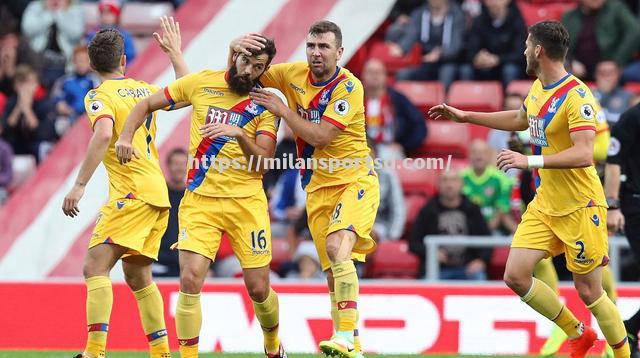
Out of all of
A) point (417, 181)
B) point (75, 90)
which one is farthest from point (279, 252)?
point (75, 90)

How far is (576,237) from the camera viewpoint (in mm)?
9086

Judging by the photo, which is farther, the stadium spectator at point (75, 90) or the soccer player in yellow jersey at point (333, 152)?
the stadium spectator at point (75, 90)

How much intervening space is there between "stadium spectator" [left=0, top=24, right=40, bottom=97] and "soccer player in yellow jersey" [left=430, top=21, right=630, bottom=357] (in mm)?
8816

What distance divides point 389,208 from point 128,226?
190 inches

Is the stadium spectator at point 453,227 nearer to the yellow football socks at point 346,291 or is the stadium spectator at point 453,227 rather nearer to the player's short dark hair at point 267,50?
the yellow football socks at point 346,291

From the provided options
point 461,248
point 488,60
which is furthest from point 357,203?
point 488,60

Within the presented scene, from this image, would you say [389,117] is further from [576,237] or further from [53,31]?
[576,237]

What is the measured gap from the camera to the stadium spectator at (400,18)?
16234 millimetres

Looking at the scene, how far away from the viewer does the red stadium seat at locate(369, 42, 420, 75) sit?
638 inches

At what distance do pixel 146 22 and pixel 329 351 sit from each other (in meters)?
9.35

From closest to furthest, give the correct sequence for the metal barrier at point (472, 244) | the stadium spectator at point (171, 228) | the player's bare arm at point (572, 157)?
1. the player's bare arm at point (572, 157)
2. the metal barrier at point (472, 244)
3. the stadium spectator at point (171, 228)

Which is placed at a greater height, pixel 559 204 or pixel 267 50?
pixel 267 50

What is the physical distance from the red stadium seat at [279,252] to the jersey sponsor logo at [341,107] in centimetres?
486

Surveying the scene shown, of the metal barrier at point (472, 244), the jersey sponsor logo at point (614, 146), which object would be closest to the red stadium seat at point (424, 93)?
the metal barrier at point (472, 244)
